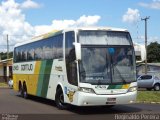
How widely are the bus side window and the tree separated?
89974 millimetres

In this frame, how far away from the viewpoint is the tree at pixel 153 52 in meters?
106

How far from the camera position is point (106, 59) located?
16.3 metres

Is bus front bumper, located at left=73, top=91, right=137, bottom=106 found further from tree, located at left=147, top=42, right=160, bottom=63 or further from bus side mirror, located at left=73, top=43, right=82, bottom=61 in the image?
tree, located at left=147, top=42, right=160, bottom=63

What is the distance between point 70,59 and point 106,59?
159 centimetres

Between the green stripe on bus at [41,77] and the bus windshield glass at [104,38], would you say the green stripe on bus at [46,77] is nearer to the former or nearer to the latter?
the green stripe on bus at [41,77]

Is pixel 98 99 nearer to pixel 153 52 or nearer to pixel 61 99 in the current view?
pixel 61 99

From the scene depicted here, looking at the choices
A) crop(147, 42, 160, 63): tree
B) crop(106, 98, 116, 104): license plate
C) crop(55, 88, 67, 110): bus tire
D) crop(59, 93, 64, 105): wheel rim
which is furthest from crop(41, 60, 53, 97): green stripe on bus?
crop(147, 42, 160, 63): tree

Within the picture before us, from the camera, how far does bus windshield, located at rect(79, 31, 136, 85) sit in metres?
16.0

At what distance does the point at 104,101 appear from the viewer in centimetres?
1598

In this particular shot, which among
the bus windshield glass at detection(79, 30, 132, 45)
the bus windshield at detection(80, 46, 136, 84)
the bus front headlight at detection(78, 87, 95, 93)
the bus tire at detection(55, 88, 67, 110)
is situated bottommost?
the bus tire at detection(55, 88, 67, 110)

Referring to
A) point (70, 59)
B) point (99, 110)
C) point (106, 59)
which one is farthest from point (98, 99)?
point (99, 110)

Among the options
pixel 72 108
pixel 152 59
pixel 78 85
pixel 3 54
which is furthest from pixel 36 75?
pixel 3 54

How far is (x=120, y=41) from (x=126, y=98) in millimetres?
2367

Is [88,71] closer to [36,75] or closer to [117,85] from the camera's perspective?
[117,85]
